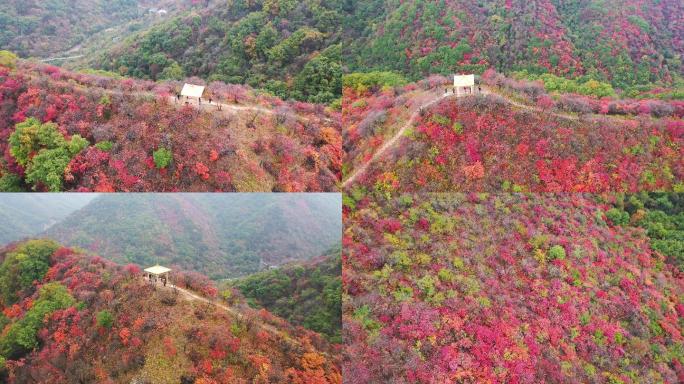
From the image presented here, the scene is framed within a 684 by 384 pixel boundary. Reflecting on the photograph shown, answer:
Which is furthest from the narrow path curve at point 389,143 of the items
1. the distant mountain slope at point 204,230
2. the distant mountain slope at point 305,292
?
the distant mountain slope at point 305,292

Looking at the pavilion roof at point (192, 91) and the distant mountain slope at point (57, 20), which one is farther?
the distant mountain slope at point (57, 20)

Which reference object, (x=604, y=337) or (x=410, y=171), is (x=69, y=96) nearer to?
(x=410, y=171)

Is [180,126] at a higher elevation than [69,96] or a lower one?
lower

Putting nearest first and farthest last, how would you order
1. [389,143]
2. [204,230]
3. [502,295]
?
[502,295], [389,143], [204,230]

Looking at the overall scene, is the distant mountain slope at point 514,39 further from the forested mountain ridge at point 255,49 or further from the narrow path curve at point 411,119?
the narrow path curve at point 411,119

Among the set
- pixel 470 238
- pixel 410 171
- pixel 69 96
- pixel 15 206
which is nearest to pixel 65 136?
pixel 69 96

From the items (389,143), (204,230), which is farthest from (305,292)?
(389,143)

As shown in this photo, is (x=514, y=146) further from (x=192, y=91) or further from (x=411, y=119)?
(x=192, y=91)
